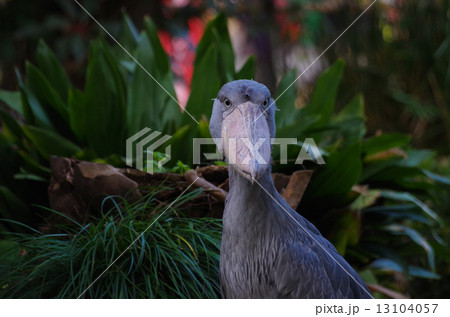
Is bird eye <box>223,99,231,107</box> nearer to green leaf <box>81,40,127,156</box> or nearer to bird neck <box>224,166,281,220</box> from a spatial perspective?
bird neck <box>224,166,281,220</box>

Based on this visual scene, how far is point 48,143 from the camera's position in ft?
3.38

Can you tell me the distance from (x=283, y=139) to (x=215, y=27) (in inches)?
15.3

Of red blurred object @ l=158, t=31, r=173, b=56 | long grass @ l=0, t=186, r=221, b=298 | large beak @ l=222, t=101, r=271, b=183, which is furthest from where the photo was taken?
red blurred object @ l=158, t=31, r=173, b=56

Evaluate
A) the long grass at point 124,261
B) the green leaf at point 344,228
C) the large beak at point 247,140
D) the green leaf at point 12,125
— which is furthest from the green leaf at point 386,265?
the green leaf at point 12,125

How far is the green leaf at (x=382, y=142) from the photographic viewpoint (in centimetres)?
115

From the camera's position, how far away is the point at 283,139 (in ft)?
3.02

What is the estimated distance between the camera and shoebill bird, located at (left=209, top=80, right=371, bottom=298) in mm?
536

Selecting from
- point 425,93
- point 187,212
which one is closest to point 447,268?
point 425,93

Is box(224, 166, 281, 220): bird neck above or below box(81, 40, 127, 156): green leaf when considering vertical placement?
below

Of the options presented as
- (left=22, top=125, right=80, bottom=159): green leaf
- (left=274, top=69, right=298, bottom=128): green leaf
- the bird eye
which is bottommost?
the bird eye

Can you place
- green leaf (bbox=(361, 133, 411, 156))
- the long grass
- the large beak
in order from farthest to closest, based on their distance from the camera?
green leaf (bbox=(361, 133, 411, 156)) < the long grass < the large beak

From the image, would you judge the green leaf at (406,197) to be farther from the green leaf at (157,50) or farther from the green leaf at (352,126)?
the green leaf at (157,50)

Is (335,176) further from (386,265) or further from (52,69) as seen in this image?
(52,69)

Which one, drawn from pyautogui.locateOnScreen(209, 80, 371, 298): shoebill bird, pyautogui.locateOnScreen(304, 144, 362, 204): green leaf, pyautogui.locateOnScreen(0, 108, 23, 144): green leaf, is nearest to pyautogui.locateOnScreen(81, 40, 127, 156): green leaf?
pyautogui.locateOnScreen(0, 108, 23, 144): green leaf
